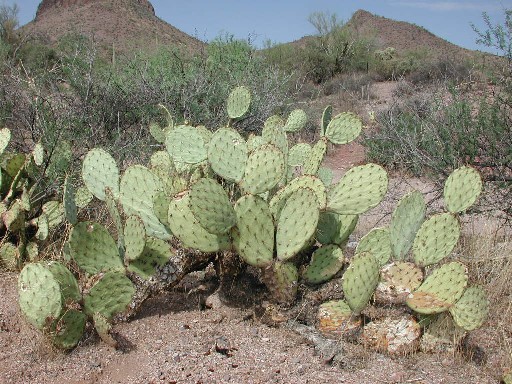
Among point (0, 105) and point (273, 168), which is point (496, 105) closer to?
point (273, 168)

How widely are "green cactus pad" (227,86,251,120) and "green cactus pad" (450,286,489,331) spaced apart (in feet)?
7.91

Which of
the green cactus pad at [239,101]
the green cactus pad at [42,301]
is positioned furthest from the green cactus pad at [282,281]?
the green cactus pad at [239,101]

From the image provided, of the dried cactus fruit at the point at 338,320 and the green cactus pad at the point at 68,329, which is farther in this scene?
the dried cactus fruit at the point at 338,320

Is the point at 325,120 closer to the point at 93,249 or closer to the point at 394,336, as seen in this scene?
the point at 394,336

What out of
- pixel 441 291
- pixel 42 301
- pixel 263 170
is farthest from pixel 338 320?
pixel 42 301

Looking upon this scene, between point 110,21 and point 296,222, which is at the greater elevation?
point 110,21

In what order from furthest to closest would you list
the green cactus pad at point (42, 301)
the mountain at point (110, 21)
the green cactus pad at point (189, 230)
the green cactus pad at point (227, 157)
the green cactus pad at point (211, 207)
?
1. the mountain at point (110, 21)
2. the green cactus pad at point (227, 157)
3. the green cactus pad at point (189, 230)
4. the green cactus pad at point (211, 207)
5. the green cactus pad at point (42, 301)

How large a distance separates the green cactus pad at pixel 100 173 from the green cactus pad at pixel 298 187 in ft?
3.44

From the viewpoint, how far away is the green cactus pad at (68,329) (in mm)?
3041

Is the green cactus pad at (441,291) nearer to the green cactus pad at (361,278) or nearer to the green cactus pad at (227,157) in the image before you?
the green cactus pad at (361,278)

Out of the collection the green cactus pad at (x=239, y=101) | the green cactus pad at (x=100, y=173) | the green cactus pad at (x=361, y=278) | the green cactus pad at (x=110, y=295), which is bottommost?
the green cactus pad at (x=110, y=295)

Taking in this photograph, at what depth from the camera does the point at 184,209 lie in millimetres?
3387

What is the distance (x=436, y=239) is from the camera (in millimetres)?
3332

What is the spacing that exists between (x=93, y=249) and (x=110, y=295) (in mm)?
300
